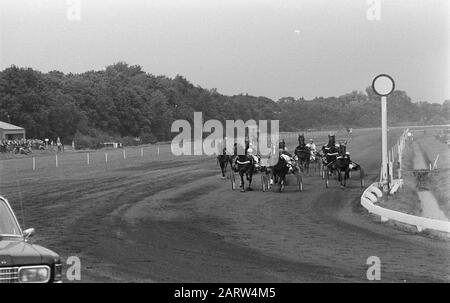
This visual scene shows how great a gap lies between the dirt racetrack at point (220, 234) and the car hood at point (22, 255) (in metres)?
2.27

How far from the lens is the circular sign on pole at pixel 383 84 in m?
20.1

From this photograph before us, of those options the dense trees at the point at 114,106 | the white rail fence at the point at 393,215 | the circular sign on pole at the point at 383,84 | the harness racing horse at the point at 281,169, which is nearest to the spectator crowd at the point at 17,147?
the dense trees at the point at 114,106

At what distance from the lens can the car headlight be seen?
6309 mm

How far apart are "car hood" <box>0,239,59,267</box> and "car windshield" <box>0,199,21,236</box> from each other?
1.43 feet

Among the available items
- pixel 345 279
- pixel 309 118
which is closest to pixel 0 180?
pixel 345 279

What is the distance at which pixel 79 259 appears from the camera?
1079 cm

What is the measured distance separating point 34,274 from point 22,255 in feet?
0.65

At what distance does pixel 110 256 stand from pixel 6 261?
485 cm

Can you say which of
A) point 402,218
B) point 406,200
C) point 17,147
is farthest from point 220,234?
point 17,147

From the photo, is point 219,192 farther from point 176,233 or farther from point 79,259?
point 79,259

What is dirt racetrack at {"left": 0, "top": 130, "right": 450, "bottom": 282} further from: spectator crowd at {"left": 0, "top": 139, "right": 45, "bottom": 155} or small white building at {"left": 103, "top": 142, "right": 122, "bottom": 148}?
small white building at {"left": 103, "top": 142, "right": 122, "bottom": 148}

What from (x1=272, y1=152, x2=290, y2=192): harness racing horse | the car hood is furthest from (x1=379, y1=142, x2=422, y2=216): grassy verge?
the car hood

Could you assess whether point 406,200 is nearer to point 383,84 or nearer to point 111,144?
point 383,84
